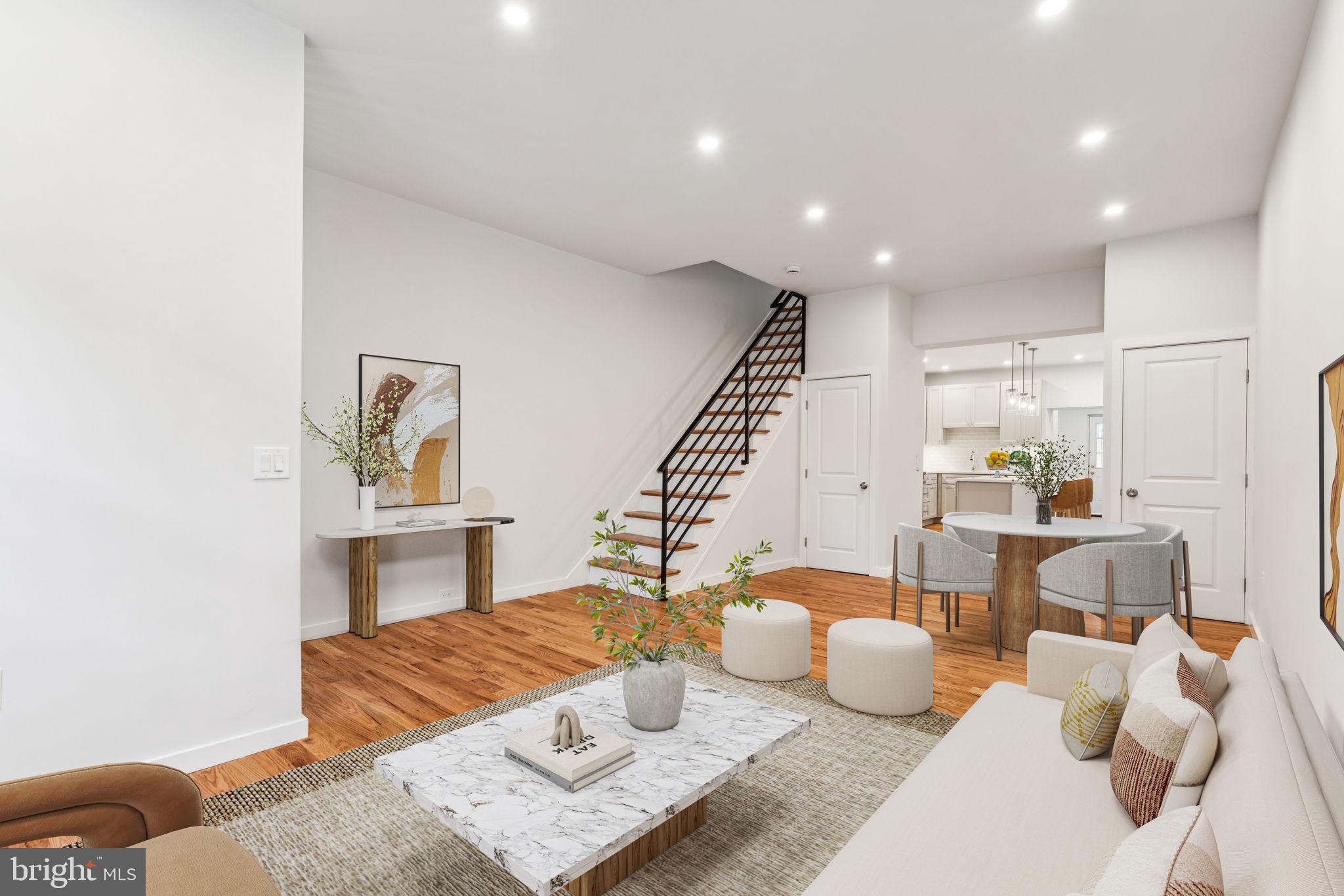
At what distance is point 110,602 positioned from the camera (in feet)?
7.24

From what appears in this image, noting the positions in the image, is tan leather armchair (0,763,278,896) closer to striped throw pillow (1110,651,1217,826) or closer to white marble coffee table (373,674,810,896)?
white marble coffee table (373,674,810,896)

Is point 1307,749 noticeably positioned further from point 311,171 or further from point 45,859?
point 311,171

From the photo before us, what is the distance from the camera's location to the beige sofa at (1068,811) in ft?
2.86

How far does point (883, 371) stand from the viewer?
6.17 metres

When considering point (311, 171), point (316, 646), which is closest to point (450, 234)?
point (311, 171)

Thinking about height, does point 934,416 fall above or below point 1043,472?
above

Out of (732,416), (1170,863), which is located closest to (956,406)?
(732,416)

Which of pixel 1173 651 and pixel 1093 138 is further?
pixel 1093 138

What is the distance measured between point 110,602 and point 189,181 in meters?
1.51

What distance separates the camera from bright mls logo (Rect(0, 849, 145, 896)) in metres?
1.08

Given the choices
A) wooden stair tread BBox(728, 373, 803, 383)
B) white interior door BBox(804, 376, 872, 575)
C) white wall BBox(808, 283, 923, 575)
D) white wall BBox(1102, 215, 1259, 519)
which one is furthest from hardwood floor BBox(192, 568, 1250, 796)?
wooden stair tread BBox(728, 373, 803, 383)

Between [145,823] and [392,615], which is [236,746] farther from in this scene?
[392,615]

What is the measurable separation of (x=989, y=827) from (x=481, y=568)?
3.86 metres

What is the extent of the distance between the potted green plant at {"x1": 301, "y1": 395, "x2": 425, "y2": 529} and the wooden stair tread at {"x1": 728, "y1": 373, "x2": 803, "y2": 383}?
3429 mm
